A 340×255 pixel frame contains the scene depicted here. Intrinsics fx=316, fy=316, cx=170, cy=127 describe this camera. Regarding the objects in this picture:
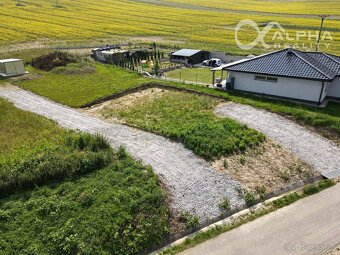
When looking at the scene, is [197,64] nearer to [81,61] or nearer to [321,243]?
[81,61]

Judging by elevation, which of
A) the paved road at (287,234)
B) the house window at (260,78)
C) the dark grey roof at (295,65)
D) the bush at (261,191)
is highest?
the dark grey roof at (295,65)

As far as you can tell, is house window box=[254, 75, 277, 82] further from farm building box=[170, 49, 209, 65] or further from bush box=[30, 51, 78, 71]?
bush box=[30, 51, 78, 71]

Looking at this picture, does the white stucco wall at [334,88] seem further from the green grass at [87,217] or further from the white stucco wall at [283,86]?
the green grass at [87,217]

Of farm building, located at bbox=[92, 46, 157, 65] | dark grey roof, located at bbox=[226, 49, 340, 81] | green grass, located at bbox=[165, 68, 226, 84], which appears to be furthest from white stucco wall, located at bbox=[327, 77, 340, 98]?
farm building, located at bbox=[92, 46, 157, 65]

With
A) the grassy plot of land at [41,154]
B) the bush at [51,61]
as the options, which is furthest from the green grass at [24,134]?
the bush at [51,61]

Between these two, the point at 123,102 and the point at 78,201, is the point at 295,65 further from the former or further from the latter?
the point at 78,201

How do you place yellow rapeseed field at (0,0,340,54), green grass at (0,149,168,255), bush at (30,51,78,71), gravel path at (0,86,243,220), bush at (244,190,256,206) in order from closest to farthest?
green grass at (0,149,168,255)
gravel path at (0,86,243,220)
bush at (244,190,256,206)
bush at (30,51,78,71)
yellow rapeseed field at (0,0,340,54)
